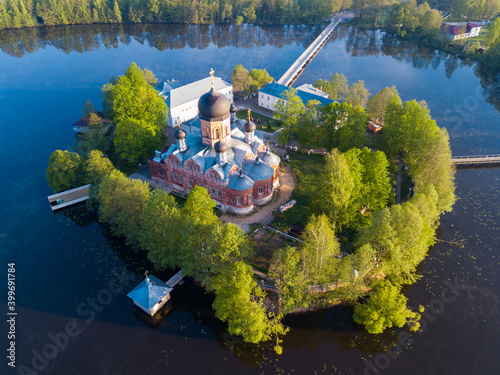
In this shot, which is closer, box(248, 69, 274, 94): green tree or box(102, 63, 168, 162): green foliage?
box(102, 63, 168, 162): green foliage

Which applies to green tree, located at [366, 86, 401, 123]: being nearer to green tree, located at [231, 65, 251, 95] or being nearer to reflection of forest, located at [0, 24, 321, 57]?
green tree, located at [231, 65, 251, 95]

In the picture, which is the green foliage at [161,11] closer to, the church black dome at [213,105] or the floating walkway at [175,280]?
the church black dome at [213,105]

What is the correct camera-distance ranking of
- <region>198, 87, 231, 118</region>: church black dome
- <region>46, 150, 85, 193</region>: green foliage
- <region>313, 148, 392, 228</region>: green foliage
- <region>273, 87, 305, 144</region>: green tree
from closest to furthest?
<region>313, 148, 392, 228</region>: green foliage < <region>198, 87, 231, 118</region>: church black dome < <region>46, 150, 85, 193</region>: green foliage < <region>273, 87, 305, 144</region>: green tree

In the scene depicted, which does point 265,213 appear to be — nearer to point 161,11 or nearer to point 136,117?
point 136,117

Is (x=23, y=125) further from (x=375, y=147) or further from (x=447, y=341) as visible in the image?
(x=447, y=341)

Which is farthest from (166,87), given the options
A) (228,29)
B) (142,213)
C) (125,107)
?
(228,29)

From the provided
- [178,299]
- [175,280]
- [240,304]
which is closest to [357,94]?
[175,280]

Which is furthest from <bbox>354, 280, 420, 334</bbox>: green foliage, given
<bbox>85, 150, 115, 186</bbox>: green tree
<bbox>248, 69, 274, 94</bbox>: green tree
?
<bbox>248, 69, 274, 94</bbox>: green tree
